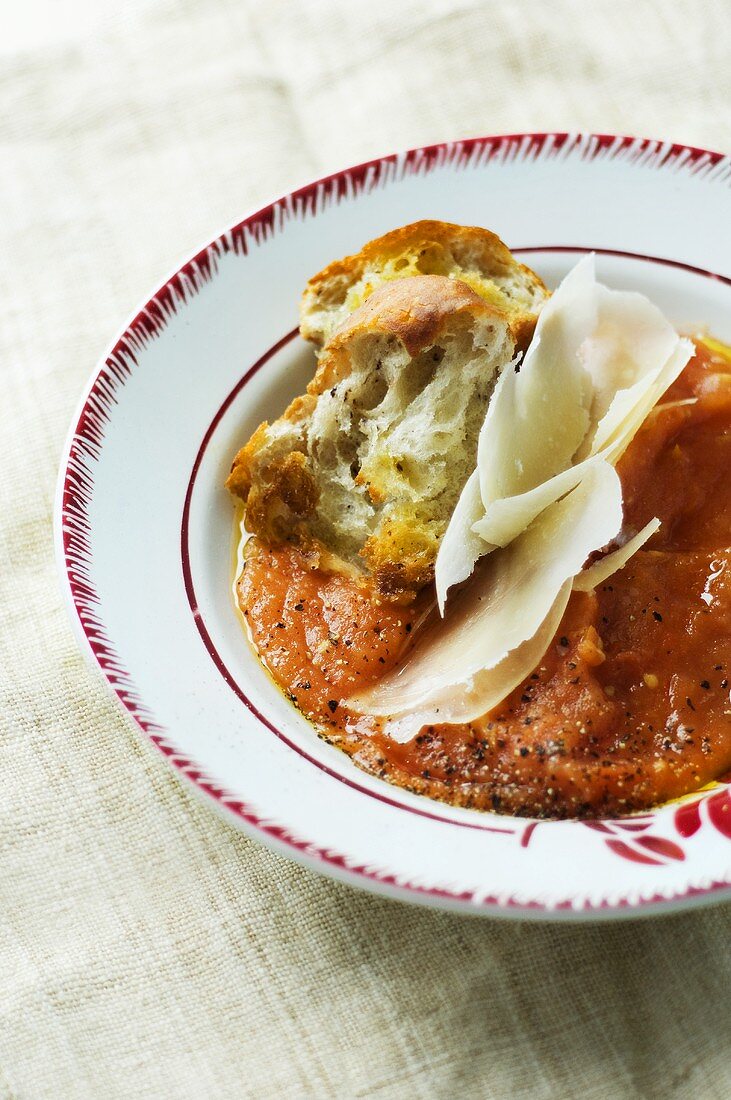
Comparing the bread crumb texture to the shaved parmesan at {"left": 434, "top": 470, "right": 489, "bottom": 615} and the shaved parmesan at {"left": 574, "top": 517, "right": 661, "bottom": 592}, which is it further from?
the shaved parmesan at {"left": 574, "top": 517, "right": 661, "bottom": 592}

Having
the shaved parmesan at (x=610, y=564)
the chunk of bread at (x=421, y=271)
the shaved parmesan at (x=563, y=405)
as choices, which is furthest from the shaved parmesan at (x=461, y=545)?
the chunk of bread at (x=421, y=271)

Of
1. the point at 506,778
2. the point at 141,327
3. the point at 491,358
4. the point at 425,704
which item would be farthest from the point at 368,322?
the point at 506,778

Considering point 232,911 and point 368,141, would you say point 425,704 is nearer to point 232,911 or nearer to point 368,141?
point 232,911

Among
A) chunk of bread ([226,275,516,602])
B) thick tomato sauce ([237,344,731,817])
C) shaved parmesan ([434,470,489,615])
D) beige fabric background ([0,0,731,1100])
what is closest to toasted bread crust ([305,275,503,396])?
chunk of bread ([226,275,516,602])

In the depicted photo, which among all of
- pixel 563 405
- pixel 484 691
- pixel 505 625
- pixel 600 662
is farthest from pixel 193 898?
pixel 563 405

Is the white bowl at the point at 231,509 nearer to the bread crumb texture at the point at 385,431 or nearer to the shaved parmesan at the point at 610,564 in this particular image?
the bread crumb texture at the point at 385,431

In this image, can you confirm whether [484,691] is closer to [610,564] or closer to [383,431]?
[610,564]
